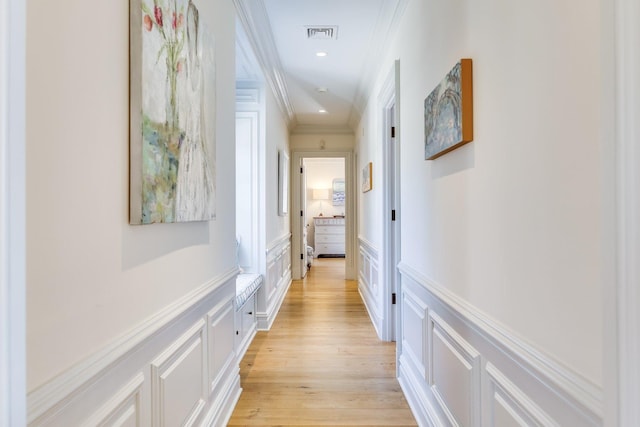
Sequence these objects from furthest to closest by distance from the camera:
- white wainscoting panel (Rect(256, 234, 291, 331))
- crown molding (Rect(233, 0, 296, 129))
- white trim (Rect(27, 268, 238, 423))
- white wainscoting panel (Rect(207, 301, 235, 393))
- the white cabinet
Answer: white wainscoting panel (Rect(256, 234, 291, 331))
the white cabinet
crown molding (Rect(233, 0, 296, 129))
white wainscoting panel (Rect(207, 301, 235, 393))
white trim (Rect(27, 268, 238, 423))

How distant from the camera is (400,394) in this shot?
2201 millimetres

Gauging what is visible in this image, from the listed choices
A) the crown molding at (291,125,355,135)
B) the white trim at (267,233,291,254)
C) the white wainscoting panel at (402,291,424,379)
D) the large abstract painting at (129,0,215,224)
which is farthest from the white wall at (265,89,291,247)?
the large abstract painting at (129,0,215,224)

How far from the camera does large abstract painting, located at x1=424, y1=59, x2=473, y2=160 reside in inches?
50.2

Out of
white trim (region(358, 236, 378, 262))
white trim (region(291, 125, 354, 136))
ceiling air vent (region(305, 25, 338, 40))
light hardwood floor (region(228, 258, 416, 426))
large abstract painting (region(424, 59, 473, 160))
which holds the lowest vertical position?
light hardwood floor (region(228, 258, 416, 426))

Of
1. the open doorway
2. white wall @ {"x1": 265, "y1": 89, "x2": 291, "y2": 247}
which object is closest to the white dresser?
the open doorway

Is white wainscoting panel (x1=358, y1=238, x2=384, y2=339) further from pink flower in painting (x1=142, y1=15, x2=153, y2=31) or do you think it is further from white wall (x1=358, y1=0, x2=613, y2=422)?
pink flower in painting (x1=142, y1=15, x2=153, y2=31)

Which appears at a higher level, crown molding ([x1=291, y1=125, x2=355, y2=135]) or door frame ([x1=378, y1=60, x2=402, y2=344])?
crown molding ([x1=291, y1=125, x2=355, y2=135])

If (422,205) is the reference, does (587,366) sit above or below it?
below

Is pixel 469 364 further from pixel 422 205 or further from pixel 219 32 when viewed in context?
pixel 219 32

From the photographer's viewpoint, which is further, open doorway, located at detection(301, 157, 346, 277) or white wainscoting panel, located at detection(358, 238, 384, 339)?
open doorway, located at detection(301, 157, 346, 277)

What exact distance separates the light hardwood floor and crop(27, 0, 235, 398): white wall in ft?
4.09

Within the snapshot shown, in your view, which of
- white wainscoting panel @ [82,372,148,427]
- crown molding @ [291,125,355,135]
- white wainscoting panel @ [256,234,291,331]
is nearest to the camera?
white wainscoting panel @ [82,372,148,427]
